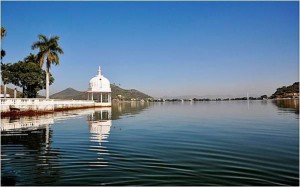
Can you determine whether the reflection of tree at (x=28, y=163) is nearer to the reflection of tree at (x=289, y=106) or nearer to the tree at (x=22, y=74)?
the reflection of tree at (x=289, y=106)

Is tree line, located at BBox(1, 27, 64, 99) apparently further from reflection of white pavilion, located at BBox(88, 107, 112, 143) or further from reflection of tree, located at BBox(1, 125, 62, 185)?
reflection of tree, located at BBox(1, 125, 62, 185)

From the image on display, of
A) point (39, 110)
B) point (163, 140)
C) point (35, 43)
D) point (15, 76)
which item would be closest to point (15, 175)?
point (163, 140)

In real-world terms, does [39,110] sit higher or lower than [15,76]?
lower

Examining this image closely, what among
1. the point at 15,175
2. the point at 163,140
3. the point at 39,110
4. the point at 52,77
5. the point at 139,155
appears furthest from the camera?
the point at 52,77

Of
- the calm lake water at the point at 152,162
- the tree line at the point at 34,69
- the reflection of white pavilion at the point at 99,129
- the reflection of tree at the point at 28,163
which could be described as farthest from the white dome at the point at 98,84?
the reflection of tree at the point at 28,163

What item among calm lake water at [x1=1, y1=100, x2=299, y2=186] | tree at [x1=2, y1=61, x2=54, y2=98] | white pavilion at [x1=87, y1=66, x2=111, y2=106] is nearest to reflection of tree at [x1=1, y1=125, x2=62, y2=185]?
calm lake water at [x1=1, y1=100, x2=299, y2=186]

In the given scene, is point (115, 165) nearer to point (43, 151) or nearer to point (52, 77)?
point (43, 151)

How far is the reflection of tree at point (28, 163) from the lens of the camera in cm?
863

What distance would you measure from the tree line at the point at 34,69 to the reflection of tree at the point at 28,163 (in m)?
41.9

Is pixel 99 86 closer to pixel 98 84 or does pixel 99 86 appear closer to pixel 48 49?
pixel 98 84

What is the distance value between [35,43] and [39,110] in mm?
19688

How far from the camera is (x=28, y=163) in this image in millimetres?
10734

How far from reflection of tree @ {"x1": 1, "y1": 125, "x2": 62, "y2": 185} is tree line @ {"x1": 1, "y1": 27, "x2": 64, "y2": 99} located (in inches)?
1649

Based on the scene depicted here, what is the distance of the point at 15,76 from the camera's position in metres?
63.3
